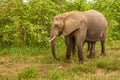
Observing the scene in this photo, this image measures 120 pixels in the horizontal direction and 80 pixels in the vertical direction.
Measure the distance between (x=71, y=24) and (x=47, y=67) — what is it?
143cm

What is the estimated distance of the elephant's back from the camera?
31.5 feet

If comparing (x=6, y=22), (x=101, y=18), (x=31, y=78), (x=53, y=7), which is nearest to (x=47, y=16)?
(x=53, y=7)

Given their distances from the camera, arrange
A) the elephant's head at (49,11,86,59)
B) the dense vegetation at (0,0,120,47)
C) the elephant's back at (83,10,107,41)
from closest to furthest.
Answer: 1. the elephant's head at (49,11,86,59)
2. the elephant's back at (83,10,107,41)
3. the dense vegetation at (0,0,120,47)

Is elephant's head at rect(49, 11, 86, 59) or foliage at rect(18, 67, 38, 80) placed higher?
elephant's head at rect(49, 11, 86, 59)

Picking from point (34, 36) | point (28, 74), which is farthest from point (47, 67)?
point (34, 36)

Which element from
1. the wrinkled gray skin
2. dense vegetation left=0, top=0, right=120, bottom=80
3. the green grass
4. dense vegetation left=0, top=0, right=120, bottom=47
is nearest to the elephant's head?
the wrinkled gray skin

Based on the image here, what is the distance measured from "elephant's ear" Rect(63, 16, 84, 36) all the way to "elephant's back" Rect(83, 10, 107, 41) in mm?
666

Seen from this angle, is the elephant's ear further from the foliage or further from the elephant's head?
the foliage

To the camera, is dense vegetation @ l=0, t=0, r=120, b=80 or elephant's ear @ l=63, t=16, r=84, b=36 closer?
elephant's ear @ l=63, t=16, r=84, b=36

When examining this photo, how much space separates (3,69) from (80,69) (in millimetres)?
2246

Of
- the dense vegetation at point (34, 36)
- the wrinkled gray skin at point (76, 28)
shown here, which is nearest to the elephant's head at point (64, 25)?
the wrinkled gray skin at point (76, 28)

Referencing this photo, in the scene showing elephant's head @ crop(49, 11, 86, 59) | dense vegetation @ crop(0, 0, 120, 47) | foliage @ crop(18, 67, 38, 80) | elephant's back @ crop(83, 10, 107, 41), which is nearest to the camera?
foliage @ crop(18, 67, 38, 80)

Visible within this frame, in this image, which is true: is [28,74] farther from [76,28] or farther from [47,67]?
[76,28]

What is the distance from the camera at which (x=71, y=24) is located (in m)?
8.68
